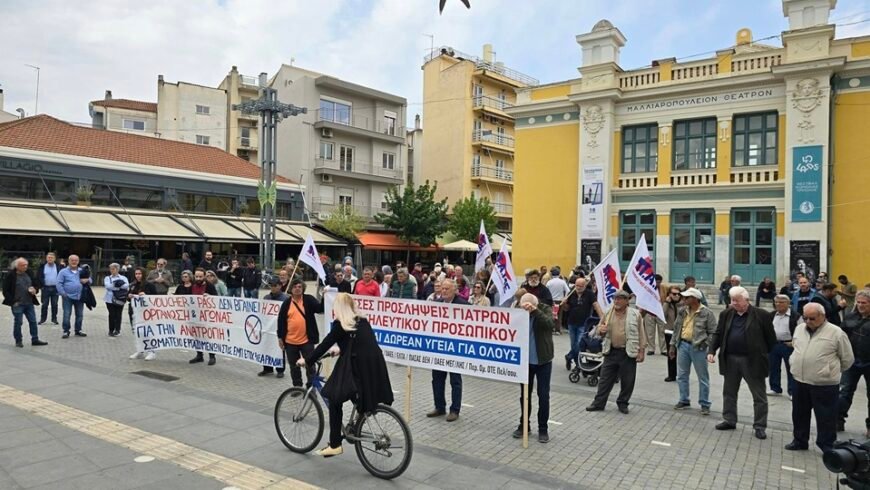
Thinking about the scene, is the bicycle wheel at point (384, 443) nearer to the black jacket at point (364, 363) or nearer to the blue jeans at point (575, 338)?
the black jacket at point (364, 363)

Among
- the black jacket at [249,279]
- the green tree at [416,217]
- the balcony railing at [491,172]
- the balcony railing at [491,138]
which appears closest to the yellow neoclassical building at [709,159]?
the green tree at [416,217]

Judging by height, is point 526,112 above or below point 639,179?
Result: above

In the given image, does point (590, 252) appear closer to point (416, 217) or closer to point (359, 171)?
point (416, 217)

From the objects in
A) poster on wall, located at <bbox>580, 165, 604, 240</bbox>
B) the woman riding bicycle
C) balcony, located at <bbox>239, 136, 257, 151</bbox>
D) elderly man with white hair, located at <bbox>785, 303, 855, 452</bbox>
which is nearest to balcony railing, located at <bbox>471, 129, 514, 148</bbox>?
balcony, located at <bbox>239, 136, 257, 151</bbox>

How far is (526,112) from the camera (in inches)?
1111

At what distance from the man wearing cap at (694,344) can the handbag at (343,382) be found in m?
4.94

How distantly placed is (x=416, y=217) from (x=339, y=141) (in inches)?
387

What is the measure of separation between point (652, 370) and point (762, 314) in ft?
13.1

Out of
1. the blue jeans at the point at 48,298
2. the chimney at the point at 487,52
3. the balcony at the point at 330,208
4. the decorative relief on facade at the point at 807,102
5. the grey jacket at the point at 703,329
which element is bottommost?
the blue jeans at the point at 48,298

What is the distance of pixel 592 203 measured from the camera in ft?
84.8

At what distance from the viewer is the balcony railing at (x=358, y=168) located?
43281mm

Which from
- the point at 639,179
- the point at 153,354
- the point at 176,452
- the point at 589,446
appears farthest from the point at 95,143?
the point at 589,446

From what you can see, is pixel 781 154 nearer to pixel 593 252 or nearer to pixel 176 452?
→ pixel 593 252

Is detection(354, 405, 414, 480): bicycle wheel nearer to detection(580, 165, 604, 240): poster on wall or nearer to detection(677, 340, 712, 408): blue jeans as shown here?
detection(677, 340, 712, 408): blue jeans
